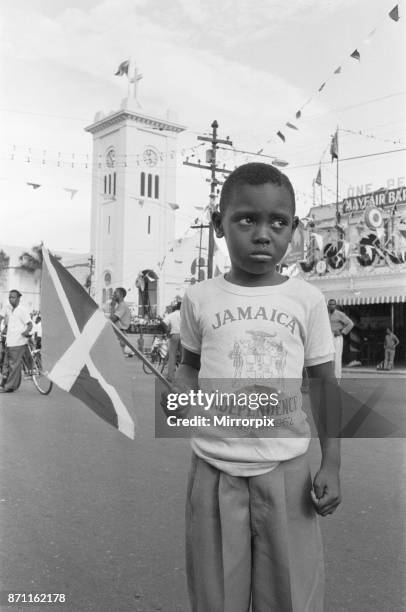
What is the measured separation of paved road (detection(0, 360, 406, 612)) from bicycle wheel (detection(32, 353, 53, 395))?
348 cm

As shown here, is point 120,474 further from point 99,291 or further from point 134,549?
point 99,291

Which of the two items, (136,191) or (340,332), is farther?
(136,191)

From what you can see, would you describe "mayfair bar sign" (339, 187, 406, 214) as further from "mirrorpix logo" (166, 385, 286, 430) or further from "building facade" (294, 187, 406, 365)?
"mirrorpix logo" (166, 385, 286, 430)

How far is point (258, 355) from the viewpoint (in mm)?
1706

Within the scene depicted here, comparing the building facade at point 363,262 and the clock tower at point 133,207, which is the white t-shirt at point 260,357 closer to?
the building facade at point 363,262

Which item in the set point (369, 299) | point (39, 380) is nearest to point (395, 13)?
point (39, 380)

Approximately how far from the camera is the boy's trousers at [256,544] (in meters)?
1.67

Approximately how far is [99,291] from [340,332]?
5423 centimetres

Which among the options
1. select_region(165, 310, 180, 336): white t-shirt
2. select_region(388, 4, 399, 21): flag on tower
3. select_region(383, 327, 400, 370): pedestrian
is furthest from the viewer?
select_region(383, 327, 400, 370): pedestrian

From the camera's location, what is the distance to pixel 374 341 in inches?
818

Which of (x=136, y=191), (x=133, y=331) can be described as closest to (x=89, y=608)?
(x=133, y=331)

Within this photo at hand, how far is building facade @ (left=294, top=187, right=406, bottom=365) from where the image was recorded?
18.3 m

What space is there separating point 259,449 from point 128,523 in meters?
2.22

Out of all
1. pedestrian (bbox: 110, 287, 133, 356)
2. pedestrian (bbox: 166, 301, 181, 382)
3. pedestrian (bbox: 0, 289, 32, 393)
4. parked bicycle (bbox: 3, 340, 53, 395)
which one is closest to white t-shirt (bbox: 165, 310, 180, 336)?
pedestrian (bbox: 166, 301, 181, 382)
